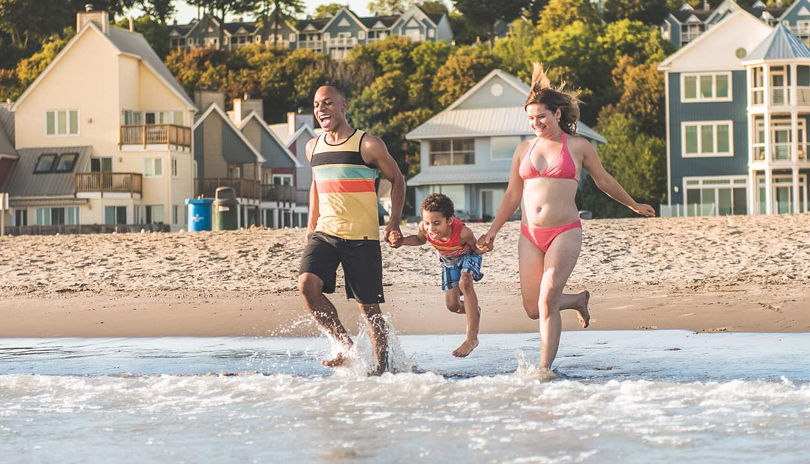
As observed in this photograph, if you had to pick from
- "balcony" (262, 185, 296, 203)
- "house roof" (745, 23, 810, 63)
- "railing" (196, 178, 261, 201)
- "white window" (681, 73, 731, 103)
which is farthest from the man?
"balcony" (262, 185, 296, 203)

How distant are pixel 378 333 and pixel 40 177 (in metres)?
46.4

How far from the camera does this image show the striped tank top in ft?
26.9

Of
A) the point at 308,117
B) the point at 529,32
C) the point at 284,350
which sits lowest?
the point at 284,350

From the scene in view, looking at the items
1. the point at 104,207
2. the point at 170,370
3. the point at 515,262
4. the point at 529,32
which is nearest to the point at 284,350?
the point at 170,370

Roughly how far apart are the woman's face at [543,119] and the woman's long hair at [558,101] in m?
0.03

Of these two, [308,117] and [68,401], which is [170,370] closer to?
[68,401]

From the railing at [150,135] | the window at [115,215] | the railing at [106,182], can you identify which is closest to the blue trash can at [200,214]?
the railing at [106,182]

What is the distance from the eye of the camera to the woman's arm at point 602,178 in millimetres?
8031

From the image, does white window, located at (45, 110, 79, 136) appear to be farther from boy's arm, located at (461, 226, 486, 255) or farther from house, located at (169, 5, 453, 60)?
house, located at (169, 5, 453, 60)

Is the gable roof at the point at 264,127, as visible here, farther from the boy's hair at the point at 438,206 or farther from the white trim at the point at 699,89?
the boy's hair at the point at 438,206

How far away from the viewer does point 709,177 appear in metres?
53.0

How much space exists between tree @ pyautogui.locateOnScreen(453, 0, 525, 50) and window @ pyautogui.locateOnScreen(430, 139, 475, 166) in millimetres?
47050

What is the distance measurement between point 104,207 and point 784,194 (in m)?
27.7

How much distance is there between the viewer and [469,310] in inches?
354
